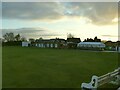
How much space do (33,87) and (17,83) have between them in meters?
0.93

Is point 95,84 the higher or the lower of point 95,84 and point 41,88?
the higher

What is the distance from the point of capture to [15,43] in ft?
243

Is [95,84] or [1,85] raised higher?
[95,84]

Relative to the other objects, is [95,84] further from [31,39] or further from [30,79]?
[31,39]

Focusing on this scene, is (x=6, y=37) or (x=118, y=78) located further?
(x=6, y=37)

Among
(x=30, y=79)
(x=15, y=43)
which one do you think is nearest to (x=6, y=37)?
(x=15, y=43)

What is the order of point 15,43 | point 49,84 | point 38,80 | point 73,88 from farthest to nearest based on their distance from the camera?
point 15,43
point 38,80
point 49,84
point 73,88

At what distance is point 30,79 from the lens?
8719 millimetres

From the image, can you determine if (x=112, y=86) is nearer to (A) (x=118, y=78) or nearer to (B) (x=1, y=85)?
(A) (x=118, y=78)

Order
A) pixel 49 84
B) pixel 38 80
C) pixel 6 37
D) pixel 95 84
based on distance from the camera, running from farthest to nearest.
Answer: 1. pixel 6 37
2. pixel 38 80
3. pixel 49 84
4. pixel 95 84

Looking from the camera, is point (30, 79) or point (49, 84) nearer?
point (49, 84)

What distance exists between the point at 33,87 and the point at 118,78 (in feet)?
10.9

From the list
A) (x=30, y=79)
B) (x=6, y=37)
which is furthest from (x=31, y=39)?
(x=30, y=79)

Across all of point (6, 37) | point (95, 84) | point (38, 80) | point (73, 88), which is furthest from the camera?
point (6, 37)
